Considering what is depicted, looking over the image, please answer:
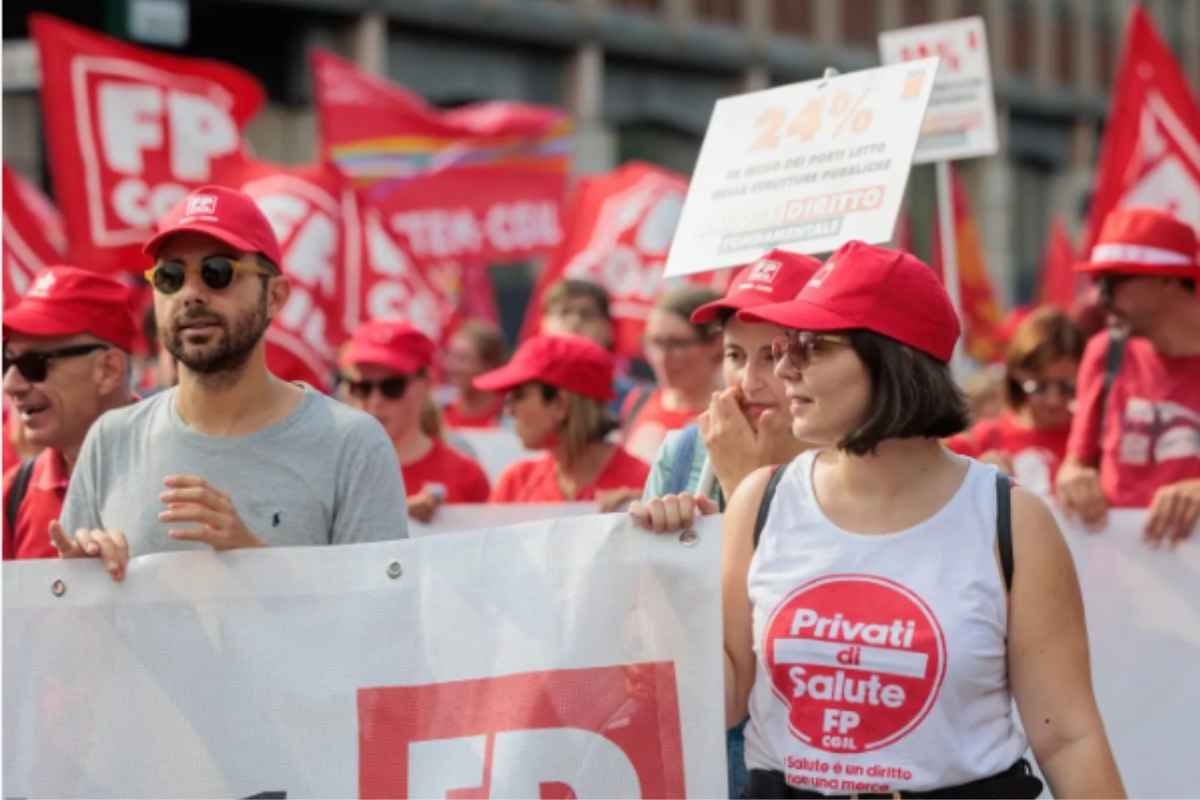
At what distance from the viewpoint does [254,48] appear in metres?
25.1

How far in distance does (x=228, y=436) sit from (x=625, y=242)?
7166 mm

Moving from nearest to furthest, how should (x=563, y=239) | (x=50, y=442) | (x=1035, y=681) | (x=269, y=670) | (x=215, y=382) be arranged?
(x=1035, y=681) < (x=269, y=670) < (x=215, y=382) < (x=50, y=442) < (x=563, y=239)

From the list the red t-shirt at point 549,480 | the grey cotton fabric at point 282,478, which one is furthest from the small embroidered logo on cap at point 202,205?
Result: the red t-shirt at point 549,480

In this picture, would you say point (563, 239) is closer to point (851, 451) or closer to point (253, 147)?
point (851, 451)

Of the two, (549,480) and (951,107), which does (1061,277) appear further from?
(549,480)

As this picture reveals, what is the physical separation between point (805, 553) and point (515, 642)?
2.28 ft

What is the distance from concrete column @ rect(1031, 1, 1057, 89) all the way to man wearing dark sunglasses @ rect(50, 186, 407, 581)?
35.7 meters

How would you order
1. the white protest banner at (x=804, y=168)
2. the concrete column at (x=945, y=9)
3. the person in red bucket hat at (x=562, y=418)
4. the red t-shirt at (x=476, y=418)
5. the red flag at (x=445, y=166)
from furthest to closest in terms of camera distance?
the concrete column at (x=945, y=9) → the red flag at (x=445, y=166) → the red t-shirt at (x=476, y=418) → the person in red bucket hat at (x=562, y=418) → the white protest banner at (x=804, y=168)

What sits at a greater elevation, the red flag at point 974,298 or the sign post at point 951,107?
the red flag at point 974,298

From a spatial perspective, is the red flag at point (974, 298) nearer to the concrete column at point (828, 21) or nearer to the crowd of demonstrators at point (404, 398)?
the crowd of demonstrators at point (404, 398)

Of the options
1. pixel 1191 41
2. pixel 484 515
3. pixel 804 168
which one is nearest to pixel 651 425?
pixel 484 515

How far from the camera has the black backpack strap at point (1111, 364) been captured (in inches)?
243

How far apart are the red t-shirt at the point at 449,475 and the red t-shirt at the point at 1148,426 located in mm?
2254

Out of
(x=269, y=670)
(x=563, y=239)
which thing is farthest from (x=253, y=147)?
(x=269, y=670)
